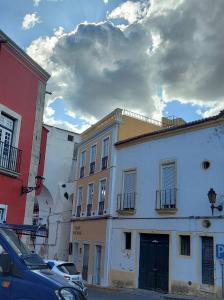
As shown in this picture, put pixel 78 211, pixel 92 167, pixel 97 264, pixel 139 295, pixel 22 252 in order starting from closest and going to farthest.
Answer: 1. pixel 22 252
2. pixel 139 295
3. pixel 97 264
4. pixel 92 167
5. pixel 78 211

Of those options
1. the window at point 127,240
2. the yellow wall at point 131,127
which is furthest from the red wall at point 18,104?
the yellow wall at point 131,127

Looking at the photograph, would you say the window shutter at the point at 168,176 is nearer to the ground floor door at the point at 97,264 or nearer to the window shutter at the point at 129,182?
the window shutter at the point at 129,182

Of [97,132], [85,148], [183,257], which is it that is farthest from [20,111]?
[85,148]

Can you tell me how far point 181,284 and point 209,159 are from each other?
6133 millimetres

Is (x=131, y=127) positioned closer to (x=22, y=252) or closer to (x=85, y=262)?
(x=85, y=262)

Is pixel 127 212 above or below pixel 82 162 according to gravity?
below

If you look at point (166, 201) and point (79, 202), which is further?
point (79, 202)

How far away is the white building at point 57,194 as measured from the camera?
1334 inches

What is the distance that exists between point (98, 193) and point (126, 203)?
12.7 feet

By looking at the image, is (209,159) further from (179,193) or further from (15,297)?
(15,297)

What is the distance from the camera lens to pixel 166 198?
870 inches

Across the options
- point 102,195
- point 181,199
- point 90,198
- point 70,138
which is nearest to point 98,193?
point 102,195

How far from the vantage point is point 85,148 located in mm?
32125

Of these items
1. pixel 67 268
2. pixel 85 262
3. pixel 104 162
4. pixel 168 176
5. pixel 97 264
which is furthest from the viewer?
pixel 85 262
